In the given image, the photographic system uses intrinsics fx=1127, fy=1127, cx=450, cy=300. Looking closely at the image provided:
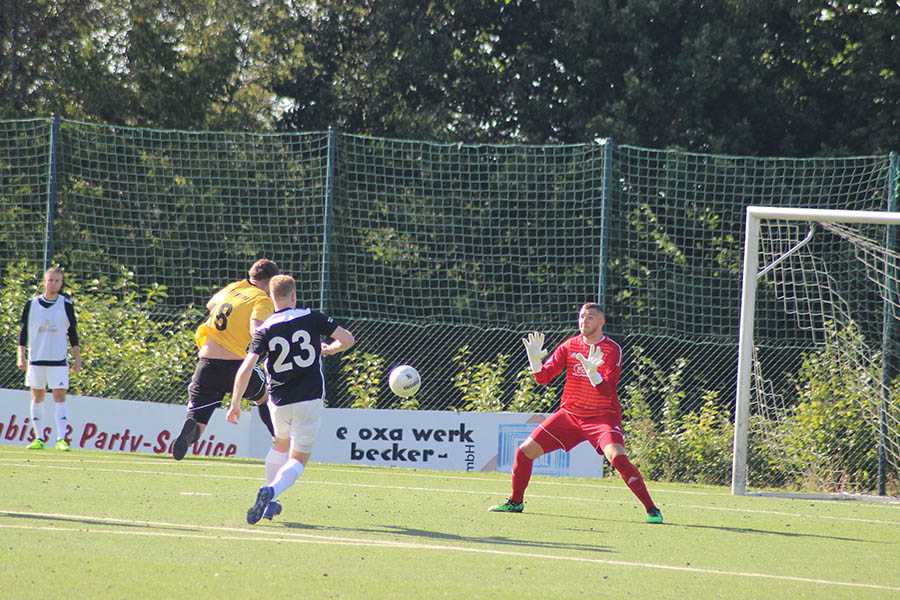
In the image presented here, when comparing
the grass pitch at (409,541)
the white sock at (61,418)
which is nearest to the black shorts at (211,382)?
the grass pitch at (409,541)

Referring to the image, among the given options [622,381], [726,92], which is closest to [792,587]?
[622,381]

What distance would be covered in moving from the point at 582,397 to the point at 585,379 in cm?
14

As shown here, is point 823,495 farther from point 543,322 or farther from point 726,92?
point 726,92

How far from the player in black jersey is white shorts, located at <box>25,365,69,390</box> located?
19.0ft

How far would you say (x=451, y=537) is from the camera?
7148mm

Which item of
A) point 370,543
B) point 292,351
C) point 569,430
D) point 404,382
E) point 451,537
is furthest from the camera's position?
point 404,382

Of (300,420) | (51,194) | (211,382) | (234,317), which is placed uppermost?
(51,194)

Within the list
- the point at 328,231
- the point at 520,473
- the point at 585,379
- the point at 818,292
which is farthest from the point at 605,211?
the point at 520,473

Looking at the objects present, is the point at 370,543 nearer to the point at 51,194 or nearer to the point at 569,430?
the point at 569,430

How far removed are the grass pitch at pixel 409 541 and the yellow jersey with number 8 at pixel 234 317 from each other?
1.24 metres

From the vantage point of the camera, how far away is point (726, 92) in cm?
1906

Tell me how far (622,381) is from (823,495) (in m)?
3.28

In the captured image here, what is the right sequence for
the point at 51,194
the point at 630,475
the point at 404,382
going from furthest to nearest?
the point at 51,194 → the point at 404,382 → the point at 630,475

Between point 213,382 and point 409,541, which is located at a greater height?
point 213,382
